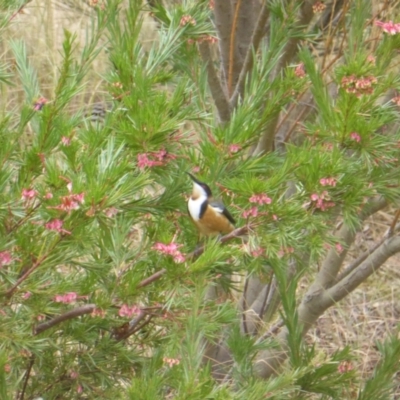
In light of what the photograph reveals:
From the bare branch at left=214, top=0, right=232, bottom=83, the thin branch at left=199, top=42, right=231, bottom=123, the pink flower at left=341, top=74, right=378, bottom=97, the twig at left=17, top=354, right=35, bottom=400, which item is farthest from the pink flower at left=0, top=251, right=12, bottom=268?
the bare branch at left=214, top=0, right=232, bottom=83

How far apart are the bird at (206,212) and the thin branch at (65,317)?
0.25m

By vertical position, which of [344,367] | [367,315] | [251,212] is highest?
[251,212]

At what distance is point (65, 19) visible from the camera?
552 cm

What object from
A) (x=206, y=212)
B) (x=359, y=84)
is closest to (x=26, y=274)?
(x=206, y=212)

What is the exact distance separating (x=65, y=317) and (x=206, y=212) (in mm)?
312

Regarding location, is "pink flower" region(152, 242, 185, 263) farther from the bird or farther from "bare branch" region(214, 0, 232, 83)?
"bare branch" region(214, 0, 232, 83)

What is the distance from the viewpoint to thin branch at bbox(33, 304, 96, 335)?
1438mm

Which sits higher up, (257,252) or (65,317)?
(257,252)

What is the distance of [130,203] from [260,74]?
36 centimetres

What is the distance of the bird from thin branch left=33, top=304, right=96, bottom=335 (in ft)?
0.83

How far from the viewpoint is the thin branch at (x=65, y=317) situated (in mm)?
1438

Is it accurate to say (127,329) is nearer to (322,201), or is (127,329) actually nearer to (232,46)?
(322,201)

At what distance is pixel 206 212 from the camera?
1.47 m

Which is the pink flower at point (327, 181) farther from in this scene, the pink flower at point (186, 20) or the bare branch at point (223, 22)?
the bare branch at point (223, 22)
